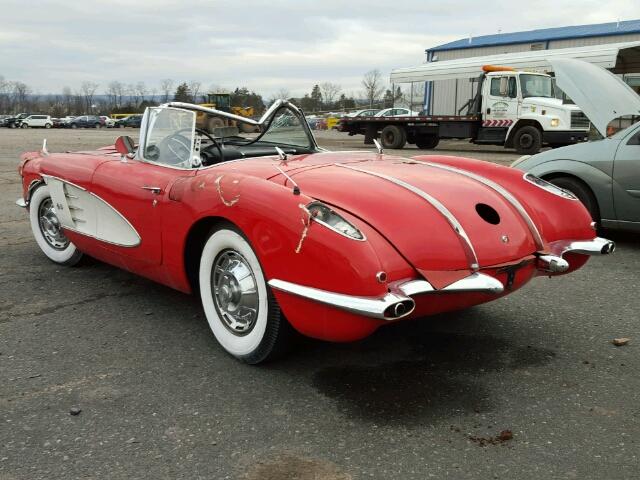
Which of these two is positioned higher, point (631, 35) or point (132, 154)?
point (631, 35)

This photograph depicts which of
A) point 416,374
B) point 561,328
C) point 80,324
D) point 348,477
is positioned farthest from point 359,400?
point 80,324

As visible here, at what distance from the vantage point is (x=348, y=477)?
7.10ft

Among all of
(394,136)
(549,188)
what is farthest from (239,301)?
(394,136)

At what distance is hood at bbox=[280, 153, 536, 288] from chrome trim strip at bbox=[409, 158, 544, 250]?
0.03 metres

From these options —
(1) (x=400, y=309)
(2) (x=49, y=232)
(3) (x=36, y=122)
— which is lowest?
(2) (x=49, y=232)

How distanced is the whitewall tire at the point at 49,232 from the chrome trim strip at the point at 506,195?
2.94 metres

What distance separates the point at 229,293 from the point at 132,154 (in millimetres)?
1582

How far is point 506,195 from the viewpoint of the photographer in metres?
3.35

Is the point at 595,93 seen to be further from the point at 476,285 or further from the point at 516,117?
the point at 516,117

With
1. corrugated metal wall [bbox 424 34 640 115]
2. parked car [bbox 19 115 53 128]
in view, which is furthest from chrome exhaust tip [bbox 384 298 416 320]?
parked car [bbox 19 115 53 128]

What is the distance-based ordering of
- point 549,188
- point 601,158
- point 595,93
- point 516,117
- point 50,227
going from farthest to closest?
point 516,117 < point 595,93 < point 601,158 < point 50,227 < point 549,188

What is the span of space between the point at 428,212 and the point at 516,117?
16274mm

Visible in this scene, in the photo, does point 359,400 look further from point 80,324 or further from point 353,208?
point 80,324

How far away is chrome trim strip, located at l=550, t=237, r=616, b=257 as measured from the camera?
3.30 m
